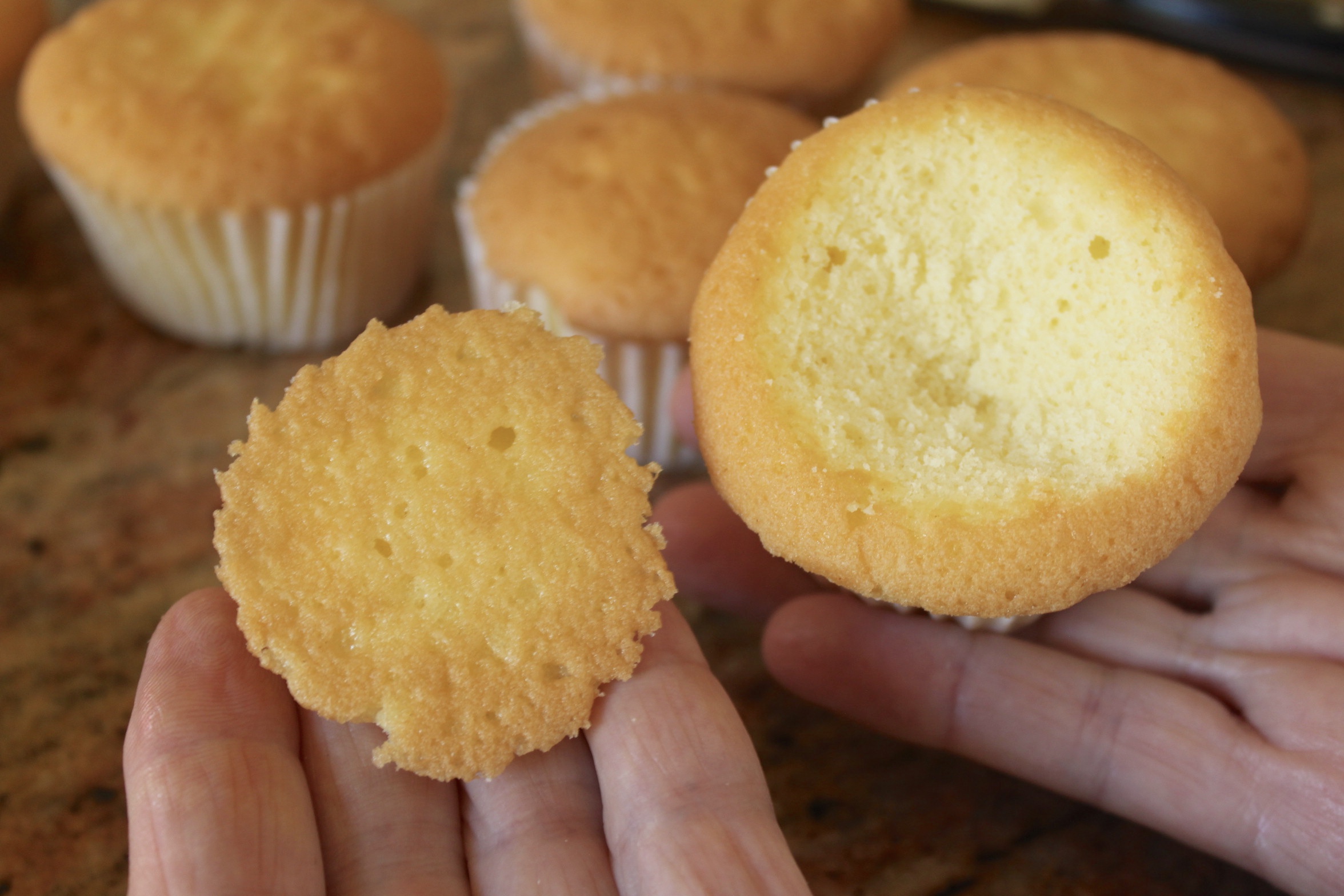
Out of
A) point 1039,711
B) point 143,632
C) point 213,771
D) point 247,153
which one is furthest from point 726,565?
point 247,153

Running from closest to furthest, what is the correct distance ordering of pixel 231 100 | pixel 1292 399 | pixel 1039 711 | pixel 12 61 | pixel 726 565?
pixel 1039 711, pixel 1292 399, pixel 726 565, pixel 231 100, pixel 12 61

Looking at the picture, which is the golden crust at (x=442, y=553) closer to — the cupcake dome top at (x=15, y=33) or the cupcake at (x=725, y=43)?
the cupcake at (x=725, y=43)

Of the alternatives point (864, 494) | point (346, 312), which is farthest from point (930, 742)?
point (346, 312)

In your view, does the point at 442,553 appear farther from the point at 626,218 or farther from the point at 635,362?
the point at 626,218

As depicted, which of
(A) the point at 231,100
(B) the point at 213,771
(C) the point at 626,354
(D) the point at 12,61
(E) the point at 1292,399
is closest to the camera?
(B) the point at 213,771

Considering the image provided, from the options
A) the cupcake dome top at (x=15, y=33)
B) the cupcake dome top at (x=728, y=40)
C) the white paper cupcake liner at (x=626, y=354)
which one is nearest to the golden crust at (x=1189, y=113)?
the cupcake dome top at (x=728, y=40)

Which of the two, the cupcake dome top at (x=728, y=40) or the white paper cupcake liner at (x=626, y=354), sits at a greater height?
the cupcake dome top at (x=728, y=40)

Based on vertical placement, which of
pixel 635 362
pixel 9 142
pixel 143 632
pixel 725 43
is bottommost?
pixel 143 632
